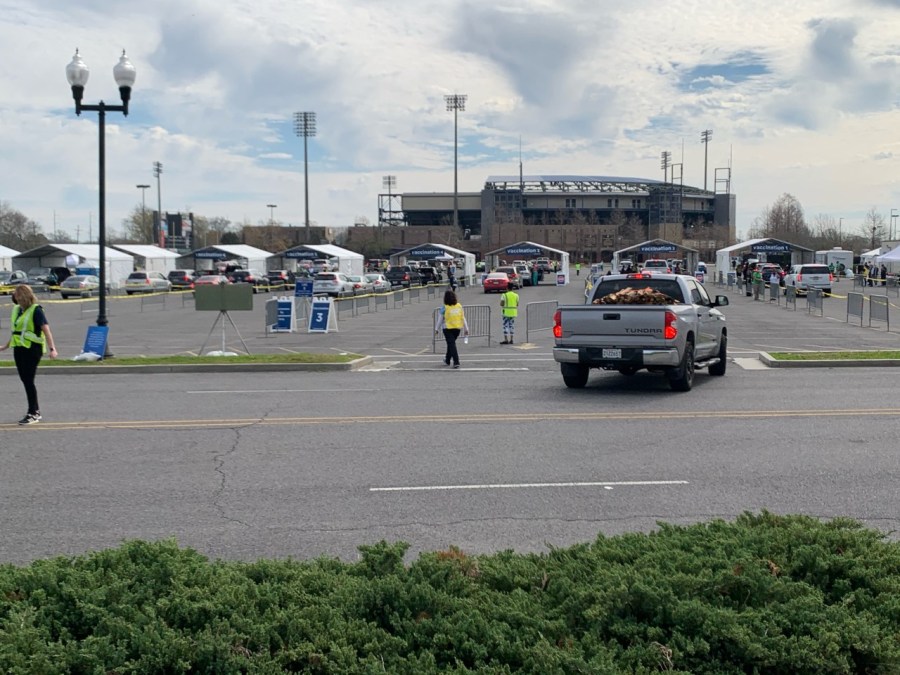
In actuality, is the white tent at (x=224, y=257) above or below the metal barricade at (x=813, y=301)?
above

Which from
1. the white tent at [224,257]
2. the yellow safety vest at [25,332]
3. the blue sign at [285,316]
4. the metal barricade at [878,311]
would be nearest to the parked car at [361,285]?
the white tent at [224,257]

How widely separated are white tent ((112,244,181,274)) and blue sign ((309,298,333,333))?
5246 cm

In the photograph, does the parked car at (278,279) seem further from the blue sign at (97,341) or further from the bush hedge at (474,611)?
the bush hedge at (474,611)

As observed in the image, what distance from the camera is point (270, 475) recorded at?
9.23 metres

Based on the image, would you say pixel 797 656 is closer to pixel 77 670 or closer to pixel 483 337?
pixel 77 670

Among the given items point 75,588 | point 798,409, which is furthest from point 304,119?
point 75,588

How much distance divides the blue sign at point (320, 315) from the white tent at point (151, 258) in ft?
172

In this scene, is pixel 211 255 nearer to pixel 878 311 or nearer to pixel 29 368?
pixel 878 311

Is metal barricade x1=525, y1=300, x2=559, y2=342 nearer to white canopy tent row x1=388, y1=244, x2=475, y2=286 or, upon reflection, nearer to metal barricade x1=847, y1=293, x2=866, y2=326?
metal barricade x1=847, y1=293, x2=866, y2=326

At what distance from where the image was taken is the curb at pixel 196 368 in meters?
19.1

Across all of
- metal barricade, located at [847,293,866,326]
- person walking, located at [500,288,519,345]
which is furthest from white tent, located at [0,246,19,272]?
metal barricade, located at [847,293,866,326]

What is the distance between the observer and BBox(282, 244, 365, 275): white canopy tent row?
258ft

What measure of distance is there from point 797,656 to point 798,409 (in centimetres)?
1019

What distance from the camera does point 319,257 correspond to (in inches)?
3110
